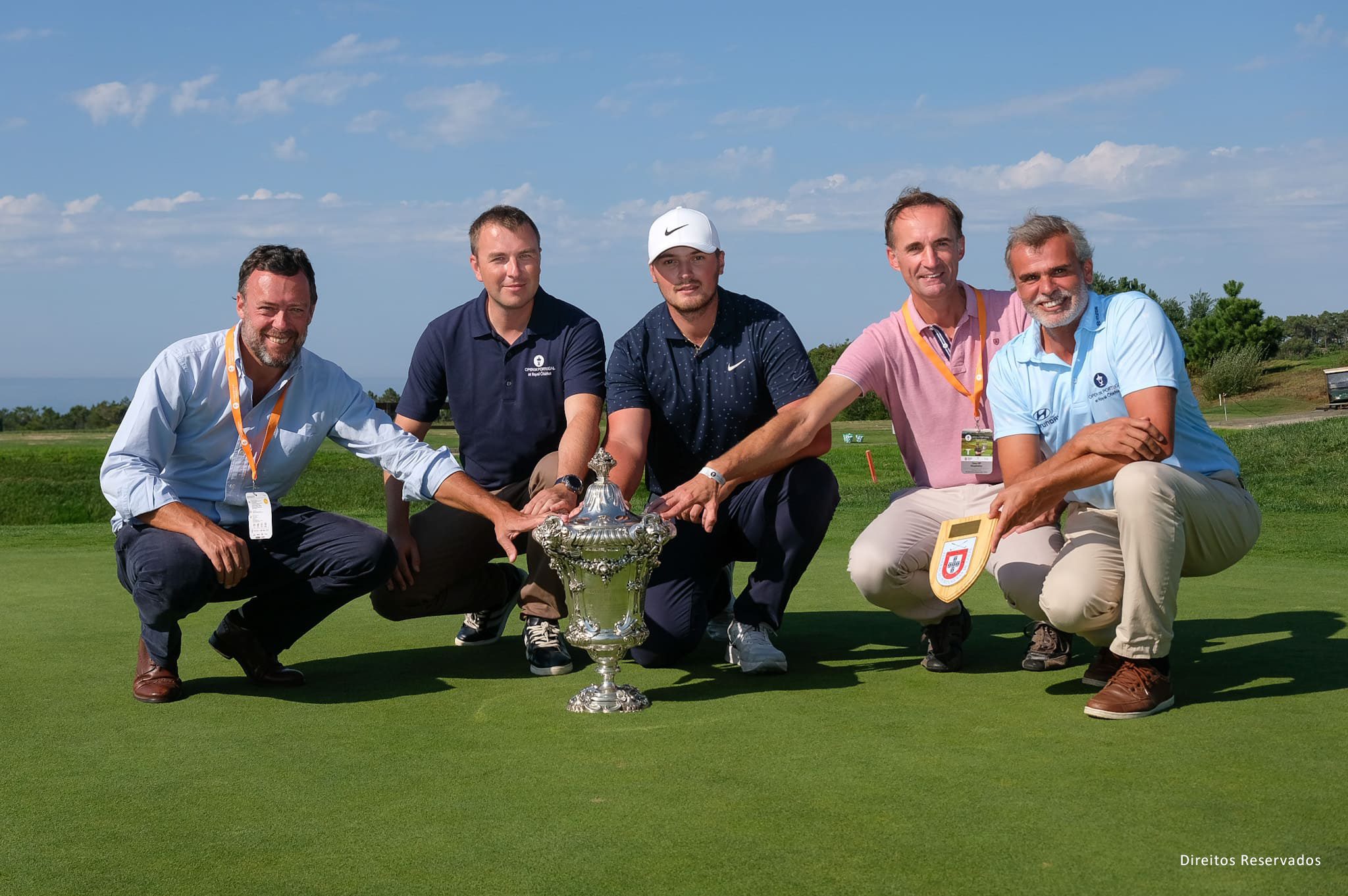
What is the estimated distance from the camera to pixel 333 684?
495 centimetres

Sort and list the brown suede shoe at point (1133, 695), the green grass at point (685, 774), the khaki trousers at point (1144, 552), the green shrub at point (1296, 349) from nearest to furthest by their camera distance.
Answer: the green grass at point (685, 774), the brown suede shoe at point (1133, 695), the khaki trousers at point (1144, 552), the green shrub at point (1296, 349)

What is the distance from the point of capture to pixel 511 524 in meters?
4.75

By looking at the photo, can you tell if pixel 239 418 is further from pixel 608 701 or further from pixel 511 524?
pixel 608 701

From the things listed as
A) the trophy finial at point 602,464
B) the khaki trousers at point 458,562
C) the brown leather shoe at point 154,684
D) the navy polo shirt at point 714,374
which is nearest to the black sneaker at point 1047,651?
the navy polo shirt at point 714,374

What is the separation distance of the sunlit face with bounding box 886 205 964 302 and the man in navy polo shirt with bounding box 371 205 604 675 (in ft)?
4.83

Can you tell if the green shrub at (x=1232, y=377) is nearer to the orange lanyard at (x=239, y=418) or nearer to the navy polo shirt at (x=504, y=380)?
the navy polo shirt at (x=504, y=380)

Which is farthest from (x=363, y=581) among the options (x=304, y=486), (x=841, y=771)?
(x=304, y=486)

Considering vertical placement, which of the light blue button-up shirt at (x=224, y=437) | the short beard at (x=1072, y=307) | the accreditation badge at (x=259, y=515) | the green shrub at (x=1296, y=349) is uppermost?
the green shrub at (x=1296, y=349)

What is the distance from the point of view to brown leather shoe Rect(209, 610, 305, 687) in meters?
4.93

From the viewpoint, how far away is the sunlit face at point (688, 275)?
5.20m

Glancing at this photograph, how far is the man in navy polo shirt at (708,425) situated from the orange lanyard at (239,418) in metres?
1.38

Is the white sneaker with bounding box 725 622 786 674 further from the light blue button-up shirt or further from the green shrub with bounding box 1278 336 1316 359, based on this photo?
A: the green shrub with bounding box 1278 336 1316 359

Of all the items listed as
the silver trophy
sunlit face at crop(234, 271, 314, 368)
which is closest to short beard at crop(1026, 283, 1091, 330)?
the silver trophy

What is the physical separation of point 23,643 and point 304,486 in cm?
1724
